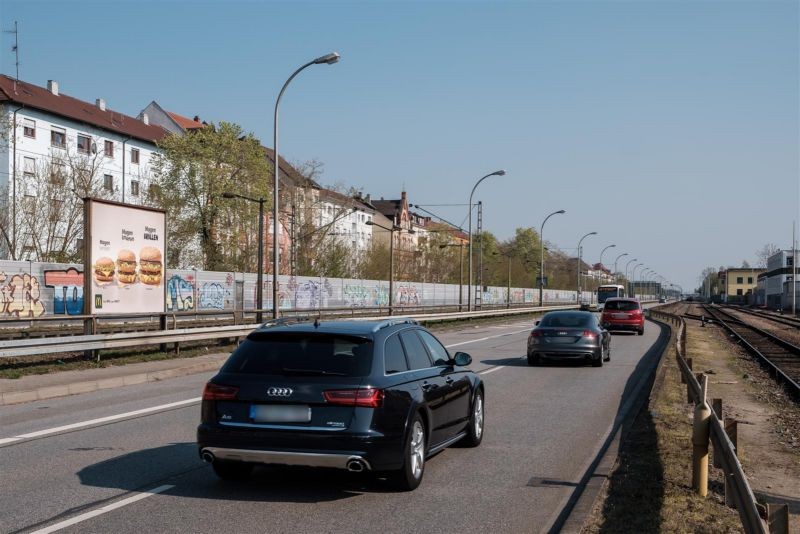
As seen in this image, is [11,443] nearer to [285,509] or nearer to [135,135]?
[285,509]

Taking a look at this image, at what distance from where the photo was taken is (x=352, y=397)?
21.5 feet

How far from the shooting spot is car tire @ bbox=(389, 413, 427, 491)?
684cm

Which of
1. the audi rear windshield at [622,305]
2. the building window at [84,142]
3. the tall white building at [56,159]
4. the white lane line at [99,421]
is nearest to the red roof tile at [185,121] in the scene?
the tall white building at [56,159]

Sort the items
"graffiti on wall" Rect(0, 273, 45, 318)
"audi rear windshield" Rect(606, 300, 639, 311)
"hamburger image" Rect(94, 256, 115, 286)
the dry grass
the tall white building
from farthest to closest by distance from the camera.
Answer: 1. the tall white building
2. "audi rear windshield" Rect(606, 300, 639, 311)
3. "graffiti on wall" Rect(0, 273, 45, 318)
4. "hamburger image" Rect(94, 256, 115, 286)
5. the dry grass

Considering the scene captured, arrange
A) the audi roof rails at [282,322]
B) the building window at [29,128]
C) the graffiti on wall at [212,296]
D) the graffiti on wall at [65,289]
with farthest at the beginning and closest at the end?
the building window at [29,128] → the graffiti on wall at [212,296] → the graffiti on wall at [65,289] → the audi roof rails at [282,322]

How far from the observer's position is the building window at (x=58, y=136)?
6328 centimetres

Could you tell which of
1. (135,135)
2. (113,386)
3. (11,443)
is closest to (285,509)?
(11,443)

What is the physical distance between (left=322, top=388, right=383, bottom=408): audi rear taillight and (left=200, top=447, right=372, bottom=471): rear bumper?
398 mm

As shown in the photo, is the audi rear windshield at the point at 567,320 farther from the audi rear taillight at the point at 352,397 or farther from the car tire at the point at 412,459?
the audi rear taillight at the point at 352,397

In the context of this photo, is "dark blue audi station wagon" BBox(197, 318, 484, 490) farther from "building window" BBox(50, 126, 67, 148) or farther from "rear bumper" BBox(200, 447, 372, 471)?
"building window" BBox(50, 126, 67, 148)

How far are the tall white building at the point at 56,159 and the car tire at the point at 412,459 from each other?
30.1 metres

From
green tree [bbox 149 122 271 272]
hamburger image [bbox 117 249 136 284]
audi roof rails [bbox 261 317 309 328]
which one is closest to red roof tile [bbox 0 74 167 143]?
green tree [bbox 149 122 271 272]

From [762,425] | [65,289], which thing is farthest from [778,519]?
[65,289]

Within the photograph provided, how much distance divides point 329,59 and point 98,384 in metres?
13.5
